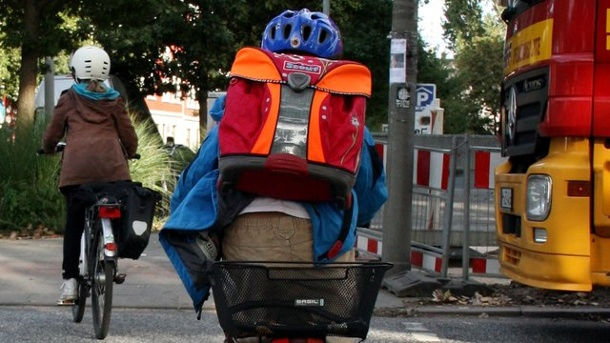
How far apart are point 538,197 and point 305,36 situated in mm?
2864

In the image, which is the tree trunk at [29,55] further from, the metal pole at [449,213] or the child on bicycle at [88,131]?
the child on bicycle at [88,131]

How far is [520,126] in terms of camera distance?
20.7 feet

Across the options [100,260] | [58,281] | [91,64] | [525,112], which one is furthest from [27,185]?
[525,112]

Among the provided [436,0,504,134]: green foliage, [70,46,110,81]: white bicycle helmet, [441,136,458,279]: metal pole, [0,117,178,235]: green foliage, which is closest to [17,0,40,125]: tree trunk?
[0,117,178,235]: green foliage

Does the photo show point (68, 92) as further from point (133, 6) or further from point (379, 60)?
point (379, 60)

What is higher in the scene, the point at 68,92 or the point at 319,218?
the point at 68,92

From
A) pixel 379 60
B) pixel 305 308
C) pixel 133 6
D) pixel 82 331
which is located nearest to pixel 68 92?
pixel 82 331

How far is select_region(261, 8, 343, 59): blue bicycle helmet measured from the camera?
128 inches

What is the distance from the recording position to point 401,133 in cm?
856

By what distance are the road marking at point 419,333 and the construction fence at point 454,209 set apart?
1320 millimetres

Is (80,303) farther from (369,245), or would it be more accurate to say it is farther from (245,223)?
(369,245)

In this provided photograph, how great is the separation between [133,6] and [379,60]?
15621 mm

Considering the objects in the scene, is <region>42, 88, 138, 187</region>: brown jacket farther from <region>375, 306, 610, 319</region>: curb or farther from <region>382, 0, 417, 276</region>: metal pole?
<region>382, 0, 417, 276</region>: metal pole

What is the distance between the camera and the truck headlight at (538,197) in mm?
5586
